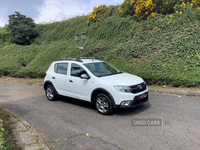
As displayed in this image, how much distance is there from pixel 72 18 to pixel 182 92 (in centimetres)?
1601

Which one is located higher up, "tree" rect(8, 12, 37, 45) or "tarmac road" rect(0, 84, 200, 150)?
"tree" rect(8, 12, 37, 45)

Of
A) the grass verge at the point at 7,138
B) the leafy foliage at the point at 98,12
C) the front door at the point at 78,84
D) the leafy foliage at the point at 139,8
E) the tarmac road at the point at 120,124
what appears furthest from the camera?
the leafy foliage at the point at 98,12

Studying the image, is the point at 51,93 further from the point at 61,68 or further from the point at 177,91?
the point at 177,91

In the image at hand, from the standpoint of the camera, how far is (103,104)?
539cm

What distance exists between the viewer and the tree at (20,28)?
20188 mm

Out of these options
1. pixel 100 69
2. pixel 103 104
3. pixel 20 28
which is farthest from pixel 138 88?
pixel 20 28

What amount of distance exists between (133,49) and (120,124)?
23.4ft

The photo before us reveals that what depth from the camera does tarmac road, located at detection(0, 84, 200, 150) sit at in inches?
147

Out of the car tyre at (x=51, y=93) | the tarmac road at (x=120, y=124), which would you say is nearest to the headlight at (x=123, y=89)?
the tarmac road at (x=120, y=124)

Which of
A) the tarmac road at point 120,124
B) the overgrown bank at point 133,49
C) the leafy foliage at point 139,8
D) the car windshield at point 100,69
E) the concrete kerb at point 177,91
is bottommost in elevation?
the tarmac road at point 120,124

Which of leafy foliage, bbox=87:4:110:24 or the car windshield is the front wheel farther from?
leafy foliage, bbox=87:4:110:24

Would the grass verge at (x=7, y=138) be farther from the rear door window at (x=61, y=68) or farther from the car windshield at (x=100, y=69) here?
the car windshield at (x=100, y=69)

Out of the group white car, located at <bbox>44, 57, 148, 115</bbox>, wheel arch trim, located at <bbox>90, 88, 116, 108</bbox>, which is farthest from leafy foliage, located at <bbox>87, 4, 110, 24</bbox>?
wheel arch trim, located at <bbox>90, 88, 116, 108</bbox>

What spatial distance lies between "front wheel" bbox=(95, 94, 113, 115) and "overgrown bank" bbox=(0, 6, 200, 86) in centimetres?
447
